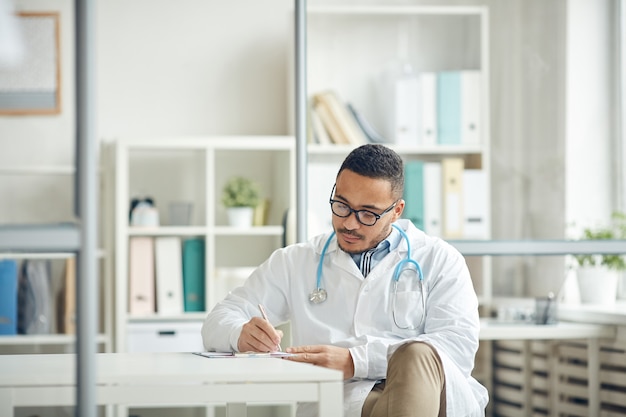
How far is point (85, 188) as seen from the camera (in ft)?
6.70

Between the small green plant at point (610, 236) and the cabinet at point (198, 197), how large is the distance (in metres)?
1.32

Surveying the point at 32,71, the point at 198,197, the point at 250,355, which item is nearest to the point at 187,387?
the point at 250,355

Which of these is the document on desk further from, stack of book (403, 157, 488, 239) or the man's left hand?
stack of book (403, 157, 488, 239)

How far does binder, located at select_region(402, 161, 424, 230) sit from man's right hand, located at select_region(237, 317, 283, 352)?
2.09 meters

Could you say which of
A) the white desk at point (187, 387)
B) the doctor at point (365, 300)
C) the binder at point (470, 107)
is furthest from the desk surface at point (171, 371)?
the binder at point (470, 107)

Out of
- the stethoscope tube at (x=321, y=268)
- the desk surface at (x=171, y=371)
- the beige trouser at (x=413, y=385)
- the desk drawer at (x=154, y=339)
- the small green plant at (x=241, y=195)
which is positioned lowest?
the desk drawer at (x=154, y=339)

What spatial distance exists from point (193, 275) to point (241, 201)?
0.41m

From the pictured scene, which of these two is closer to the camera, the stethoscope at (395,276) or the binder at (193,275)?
the stethoscope at (395,276)

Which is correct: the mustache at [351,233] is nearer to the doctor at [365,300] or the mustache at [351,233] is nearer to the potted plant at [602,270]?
the doctor at [365,300]

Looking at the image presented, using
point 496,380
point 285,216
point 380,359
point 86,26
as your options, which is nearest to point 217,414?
point 285,216

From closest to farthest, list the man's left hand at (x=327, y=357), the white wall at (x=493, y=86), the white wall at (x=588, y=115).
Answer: the man's left hand at (x=327, y=357)
the white wall at (x=588, y=115)
the white wall at (x=493, y=86)

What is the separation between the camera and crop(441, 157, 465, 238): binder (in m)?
4.38

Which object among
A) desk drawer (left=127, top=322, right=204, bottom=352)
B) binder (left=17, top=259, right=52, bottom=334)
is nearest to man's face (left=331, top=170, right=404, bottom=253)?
binder (left=17, top=259, right=52, bottom=334)

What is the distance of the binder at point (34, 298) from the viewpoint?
358 centimetres
